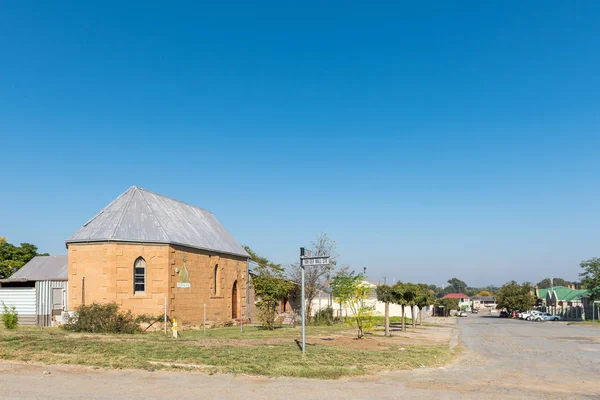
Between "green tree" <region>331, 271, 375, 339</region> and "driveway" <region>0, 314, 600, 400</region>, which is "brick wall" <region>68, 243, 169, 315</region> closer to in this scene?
"green tree" <region>331, 271, 375, 339</region>

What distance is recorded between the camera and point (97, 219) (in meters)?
31.4

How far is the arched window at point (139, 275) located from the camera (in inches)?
1177

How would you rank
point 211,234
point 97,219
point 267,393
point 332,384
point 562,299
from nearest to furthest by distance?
1. point 267,393
2. point 332,384
3. point 97,219
4. point 211,234
5. point 562,299

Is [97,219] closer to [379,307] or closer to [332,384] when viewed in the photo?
[332,384]

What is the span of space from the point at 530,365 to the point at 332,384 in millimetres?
8546

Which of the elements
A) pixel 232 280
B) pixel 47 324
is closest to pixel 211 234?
pixel 232 280

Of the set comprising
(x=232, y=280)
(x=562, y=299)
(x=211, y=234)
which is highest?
(x=211, y=234)

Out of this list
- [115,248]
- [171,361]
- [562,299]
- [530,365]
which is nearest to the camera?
[171,361]

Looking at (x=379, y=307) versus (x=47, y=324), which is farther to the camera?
(x=379, y=307)

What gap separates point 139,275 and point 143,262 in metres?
0.78

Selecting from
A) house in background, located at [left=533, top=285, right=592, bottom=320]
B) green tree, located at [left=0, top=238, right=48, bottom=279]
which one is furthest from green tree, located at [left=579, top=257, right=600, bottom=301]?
green tree, located at [left=0, top=238, right=48, bottom=279]

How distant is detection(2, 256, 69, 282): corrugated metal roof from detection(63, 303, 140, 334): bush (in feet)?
35.2

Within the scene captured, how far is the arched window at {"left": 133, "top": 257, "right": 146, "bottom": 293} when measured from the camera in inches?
1177

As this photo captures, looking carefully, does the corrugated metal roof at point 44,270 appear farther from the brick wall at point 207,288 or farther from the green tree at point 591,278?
the green tree at point 591,278
